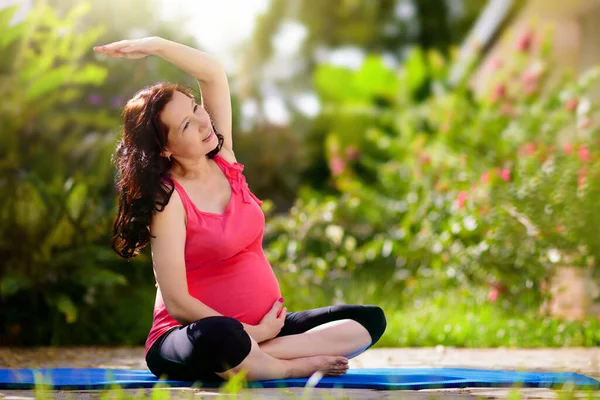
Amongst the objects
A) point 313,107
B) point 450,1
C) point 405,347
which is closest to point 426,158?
point 405,347

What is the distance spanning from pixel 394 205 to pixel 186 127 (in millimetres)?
5332

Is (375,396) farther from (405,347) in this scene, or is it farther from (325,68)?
(325,68)

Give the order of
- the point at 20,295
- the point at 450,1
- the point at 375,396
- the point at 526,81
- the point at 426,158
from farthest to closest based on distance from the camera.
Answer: the point at 450,1
the point at 526,81
the point at 426,158
the point at 20,295
the point at 375,396

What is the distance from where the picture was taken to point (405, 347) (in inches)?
214

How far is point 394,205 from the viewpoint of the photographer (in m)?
8.34

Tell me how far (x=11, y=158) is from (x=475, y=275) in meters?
3.78

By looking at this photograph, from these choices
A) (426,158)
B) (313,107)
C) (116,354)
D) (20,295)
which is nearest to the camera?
(116,354)

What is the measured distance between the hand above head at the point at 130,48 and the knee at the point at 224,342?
1.09m

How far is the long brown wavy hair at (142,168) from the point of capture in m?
3.15

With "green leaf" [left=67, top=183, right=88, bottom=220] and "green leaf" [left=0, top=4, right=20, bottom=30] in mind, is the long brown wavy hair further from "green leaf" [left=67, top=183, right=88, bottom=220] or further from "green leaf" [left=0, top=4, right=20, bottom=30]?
"green leaf" [left=0, top=4, right=20, bottom=30]

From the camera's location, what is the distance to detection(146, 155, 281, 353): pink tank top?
10.6 ft

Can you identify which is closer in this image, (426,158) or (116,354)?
(116,354)

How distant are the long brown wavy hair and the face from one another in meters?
0.03

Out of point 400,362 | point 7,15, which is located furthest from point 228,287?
point 7,15
